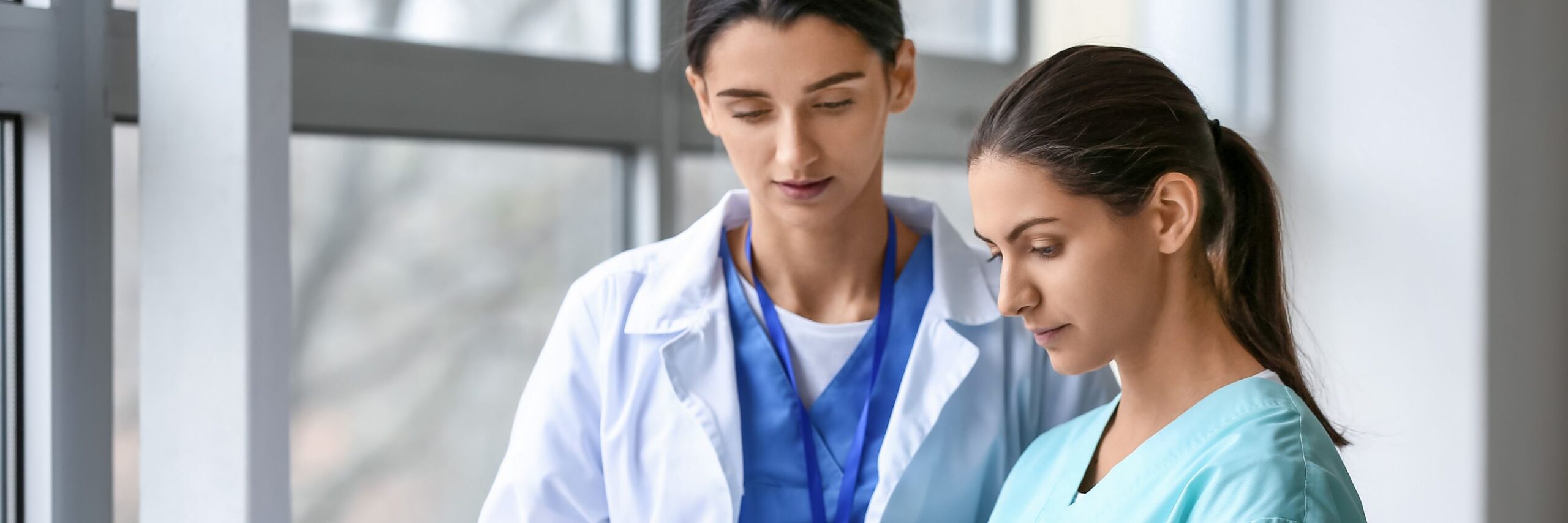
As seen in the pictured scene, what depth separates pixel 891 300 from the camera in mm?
1496

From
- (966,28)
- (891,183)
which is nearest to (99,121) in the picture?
(891,183)

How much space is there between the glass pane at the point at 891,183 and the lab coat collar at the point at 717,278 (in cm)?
62

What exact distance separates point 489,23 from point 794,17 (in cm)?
100

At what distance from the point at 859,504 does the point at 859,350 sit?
187 millimetres

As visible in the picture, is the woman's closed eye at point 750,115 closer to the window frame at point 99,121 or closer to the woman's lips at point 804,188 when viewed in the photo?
the woman's lips at point 804,188

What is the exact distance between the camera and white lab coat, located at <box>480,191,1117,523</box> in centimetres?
138

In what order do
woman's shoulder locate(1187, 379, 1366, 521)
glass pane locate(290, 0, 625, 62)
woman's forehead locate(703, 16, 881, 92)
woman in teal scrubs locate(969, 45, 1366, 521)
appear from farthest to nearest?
glass pane locate(290, 0, 625, 62)
woman's forehead locate(703, 16, 881, 92)
woman in teal scrubs locate(969, 45, 1366, 521)
woman's shoulder locate(1187, 379, 1366, 521)

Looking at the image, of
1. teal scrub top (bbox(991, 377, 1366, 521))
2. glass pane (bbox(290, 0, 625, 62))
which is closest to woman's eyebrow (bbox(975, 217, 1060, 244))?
teal scrub top (bbox(991, 377, 1366, 521))

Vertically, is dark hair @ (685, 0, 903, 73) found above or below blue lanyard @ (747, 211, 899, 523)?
above

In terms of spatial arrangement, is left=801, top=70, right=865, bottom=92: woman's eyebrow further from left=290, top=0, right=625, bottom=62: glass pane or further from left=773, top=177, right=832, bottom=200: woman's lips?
left=290, top=0, right=625, bottom=62: glass pane

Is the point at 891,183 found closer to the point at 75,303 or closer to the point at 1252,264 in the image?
the point at 1252,264

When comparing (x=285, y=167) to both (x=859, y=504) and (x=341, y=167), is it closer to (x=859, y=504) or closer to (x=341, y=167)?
(x=341, y=167)

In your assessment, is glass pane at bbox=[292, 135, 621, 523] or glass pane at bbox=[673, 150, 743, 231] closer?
glass pane at bbox=[292, 135, 621, 523]

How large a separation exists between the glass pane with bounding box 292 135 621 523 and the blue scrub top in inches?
32.7
